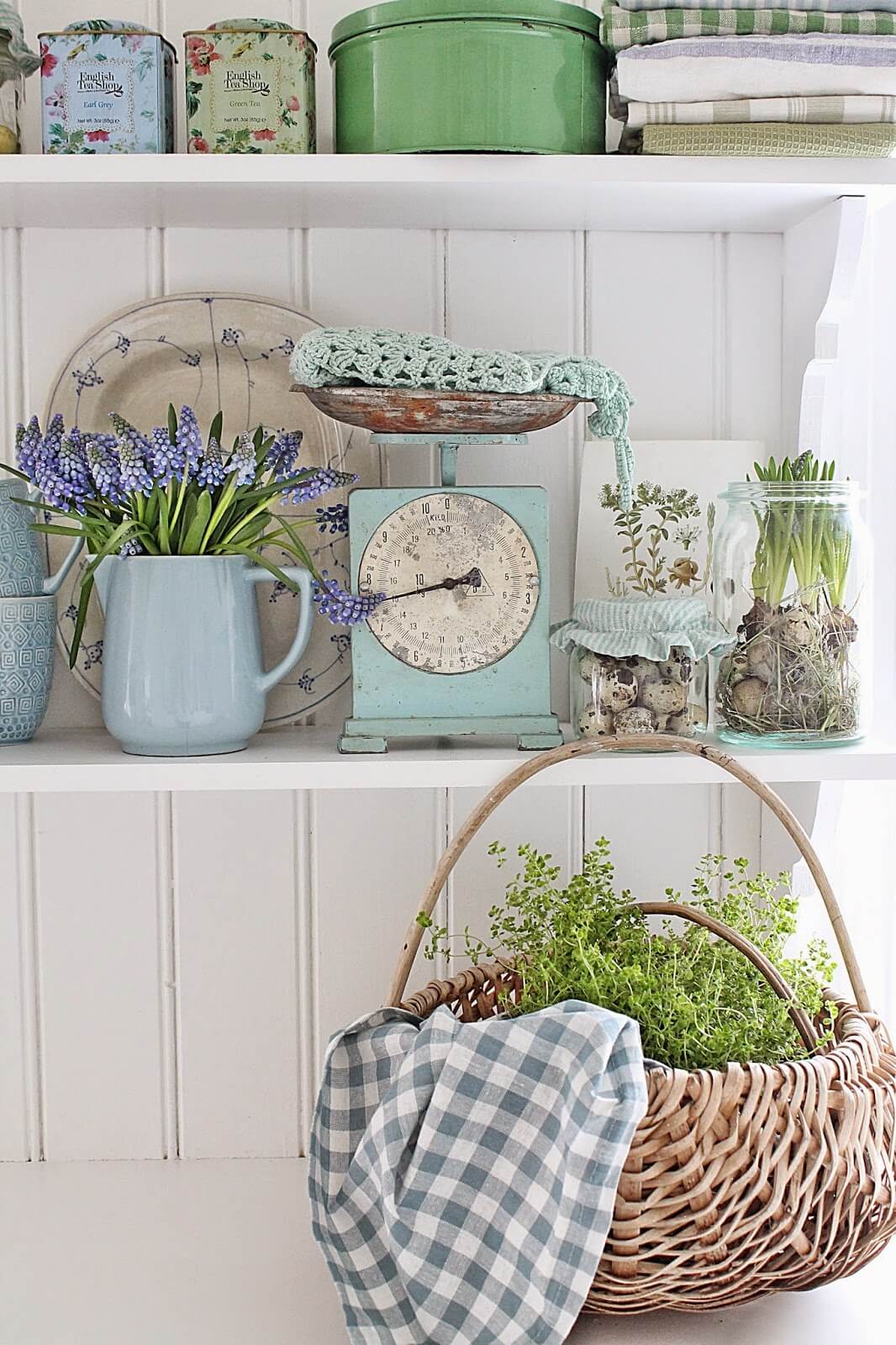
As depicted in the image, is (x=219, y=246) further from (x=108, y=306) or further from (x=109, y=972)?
(x=109, y=972)

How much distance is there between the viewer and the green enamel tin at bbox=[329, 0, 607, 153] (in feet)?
3.14

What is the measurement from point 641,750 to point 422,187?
463 millimetres

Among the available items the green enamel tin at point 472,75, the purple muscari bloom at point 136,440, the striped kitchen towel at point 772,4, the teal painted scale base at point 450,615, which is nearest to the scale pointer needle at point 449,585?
the teal painted scale base at point 450,615

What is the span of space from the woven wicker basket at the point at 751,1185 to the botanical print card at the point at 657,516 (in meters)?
0.46

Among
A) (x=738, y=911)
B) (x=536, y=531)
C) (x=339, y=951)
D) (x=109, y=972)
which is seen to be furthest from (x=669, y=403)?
(x=109, y=972)

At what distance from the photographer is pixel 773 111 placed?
3.18 ft

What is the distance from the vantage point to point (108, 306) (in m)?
1.19

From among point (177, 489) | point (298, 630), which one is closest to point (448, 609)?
point (298, 630)

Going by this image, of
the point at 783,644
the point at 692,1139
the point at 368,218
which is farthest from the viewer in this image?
the point at 368,218

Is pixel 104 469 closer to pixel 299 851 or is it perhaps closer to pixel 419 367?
pixel 419 367

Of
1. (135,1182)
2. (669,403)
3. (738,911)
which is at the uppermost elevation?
(669,403)

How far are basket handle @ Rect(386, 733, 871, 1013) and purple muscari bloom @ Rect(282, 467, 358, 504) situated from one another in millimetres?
266

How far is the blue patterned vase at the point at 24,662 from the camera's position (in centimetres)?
107

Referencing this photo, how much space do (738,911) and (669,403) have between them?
47 centimetres
